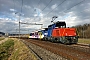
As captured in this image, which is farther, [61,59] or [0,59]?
[0,59]

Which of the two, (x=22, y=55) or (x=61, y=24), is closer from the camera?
(x=22, y=55)

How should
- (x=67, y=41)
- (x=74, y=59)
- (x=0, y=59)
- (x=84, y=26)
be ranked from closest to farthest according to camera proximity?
(x=74, y=59), (x=0, y=59), (x=67, y=41), (x=84, y=26)

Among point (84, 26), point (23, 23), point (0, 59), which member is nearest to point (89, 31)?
point (84, 26)

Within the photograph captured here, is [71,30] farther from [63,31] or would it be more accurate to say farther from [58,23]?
[58,23]

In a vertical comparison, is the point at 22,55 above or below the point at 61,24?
below

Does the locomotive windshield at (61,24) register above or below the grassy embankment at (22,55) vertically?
above

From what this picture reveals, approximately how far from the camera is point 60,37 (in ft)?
86.2

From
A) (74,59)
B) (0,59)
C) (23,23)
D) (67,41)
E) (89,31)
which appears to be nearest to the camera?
(74,59)

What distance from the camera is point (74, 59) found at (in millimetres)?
10562

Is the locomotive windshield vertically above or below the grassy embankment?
above

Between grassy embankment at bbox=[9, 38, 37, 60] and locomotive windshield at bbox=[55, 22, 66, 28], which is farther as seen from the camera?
locomotive windshield at bbox=[55, 22, 66, 28]

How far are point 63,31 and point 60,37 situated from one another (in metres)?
1.29

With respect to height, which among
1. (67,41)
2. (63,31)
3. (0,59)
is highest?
(63,31)

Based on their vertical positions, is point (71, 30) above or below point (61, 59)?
above
